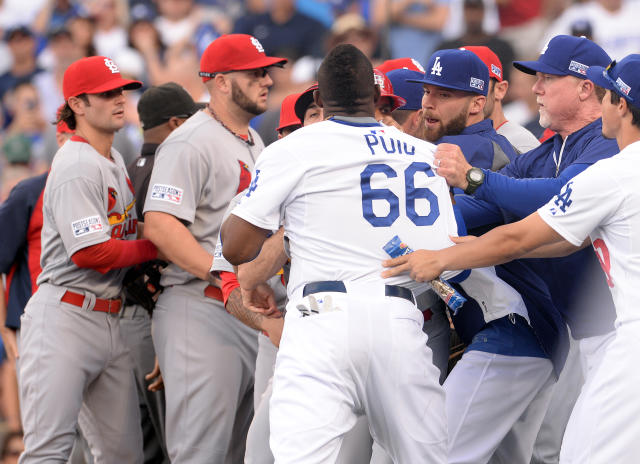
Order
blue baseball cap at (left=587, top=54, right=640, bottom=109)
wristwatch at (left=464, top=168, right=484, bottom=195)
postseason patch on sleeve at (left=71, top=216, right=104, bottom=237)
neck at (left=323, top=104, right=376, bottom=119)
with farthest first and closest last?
postseason patch on sleeve at (left=71, top=216, right=104, bottom=237)
wristwatch at (left=464, top=168, right=484, bottom=195)
neck at (left=323, top=104, right=376, bottom=119)
blue baseball cap at (left=587, top=54, right=640, bottom=109)

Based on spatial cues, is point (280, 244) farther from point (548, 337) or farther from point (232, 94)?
point (232, 94)

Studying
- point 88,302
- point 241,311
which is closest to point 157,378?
point 88,302

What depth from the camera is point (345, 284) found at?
3.26 m

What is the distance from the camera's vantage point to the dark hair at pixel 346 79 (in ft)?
11.2

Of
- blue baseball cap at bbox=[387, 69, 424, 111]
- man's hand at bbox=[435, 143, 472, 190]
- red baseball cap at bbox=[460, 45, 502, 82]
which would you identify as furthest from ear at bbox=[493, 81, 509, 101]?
man's hand at bbox=[435, 143, 472, 190]

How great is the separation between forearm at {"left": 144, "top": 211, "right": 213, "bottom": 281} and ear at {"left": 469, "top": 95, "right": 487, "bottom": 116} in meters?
1.56

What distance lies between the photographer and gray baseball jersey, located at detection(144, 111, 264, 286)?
487cm

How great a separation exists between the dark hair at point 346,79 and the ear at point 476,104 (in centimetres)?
123

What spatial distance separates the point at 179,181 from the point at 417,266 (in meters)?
1.98

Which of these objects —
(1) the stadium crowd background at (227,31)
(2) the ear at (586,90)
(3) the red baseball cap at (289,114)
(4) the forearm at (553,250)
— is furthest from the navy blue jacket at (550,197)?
(1) the stadium crowd background at (227,31)

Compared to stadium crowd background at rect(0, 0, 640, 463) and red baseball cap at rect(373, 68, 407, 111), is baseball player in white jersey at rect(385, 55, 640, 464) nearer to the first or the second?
red baseball cap at rect(373, 68, 407, 111)

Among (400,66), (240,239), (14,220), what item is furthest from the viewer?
(400,66)

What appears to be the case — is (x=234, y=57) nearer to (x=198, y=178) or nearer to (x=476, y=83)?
(x=198, y=178)

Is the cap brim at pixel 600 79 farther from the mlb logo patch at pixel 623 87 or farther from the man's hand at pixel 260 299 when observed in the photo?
the man's hand at pixel 260 299
